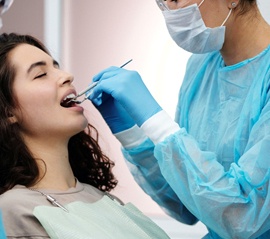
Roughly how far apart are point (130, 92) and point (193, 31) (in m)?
0.27

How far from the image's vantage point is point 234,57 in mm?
1751

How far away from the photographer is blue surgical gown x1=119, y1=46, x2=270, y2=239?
1496mm

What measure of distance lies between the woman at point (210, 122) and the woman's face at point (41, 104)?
0.11 meters

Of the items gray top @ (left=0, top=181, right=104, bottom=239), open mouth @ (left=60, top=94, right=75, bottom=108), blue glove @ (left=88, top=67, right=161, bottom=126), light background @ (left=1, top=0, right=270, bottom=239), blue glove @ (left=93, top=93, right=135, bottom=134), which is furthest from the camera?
light background @ (left=1, top=0, right=270, bottom=239)

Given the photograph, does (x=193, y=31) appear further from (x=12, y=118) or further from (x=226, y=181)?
(x=12, y=118)

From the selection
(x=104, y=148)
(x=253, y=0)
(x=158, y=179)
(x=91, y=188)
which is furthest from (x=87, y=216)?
(x=104, y=148)

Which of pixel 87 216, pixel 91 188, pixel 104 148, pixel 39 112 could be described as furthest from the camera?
pixel 104 148

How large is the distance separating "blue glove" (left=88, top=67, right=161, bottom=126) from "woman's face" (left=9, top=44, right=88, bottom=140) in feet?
0.33

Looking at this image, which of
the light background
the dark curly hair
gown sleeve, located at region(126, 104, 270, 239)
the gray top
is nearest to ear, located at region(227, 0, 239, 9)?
gown sleeve, located at region(126, 104, 270, 239)

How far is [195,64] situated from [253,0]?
310mm

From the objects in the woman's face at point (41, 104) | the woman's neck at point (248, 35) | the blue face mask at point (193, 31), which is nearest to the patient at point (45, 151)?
the woman's face at point (41, 104)

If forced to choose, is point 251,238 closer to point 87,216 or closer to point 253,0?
point 87,216

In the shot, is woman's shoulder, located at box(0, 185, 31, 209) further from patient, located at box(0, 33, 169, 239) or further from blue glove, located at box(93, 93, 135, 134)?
blue glove, located at box(93, 93, 135, 134)

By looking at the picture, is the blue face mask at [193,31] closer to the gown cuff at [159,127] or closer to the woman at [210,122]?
the woman at [210,122]
